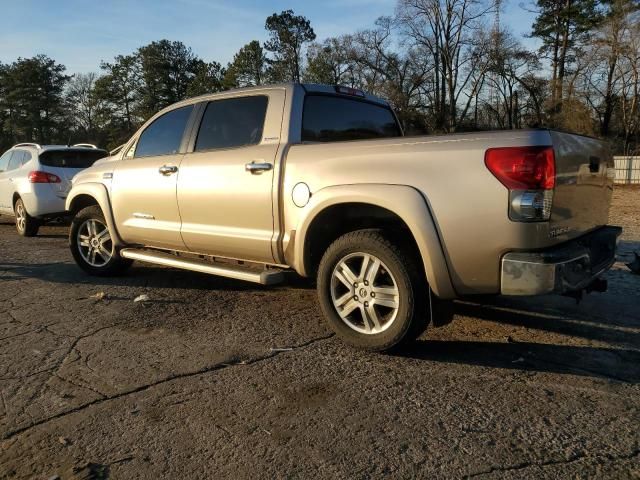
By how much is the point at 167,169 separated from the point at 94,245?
1757 millimetres

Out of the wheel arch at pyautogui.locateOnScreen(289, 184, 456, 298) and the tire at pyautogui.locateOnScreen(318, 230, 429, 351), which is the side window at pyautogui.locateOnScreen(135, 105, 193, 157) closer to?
the wheel arch at pyautogui.locateOnScreen(289, 184, 456, 298)

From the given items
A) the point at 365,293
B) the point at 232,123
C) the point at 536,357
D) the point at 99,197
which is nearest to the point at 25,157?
the point at 99,197

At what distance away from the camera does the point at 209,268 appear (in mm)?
4891

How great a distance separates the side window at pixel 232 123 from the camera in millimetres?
4652

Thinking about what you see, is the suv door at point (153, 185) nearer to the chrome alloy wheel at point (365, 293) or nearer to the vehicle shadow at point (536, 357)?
the chrome alloy wheel at point (365, 293)

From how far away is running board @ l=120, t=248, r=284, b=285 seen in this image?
14.3ft

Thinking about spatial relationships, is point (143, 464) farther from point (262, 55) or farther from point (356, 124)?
point (262, 55)

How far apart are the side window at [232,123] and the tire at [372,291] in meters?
1.36

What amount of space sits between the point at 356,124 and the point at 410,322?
2.20 meters

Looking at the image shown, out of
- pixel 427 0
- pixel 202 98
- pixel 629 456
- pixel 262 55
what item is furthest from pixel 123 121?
pixel 629 456

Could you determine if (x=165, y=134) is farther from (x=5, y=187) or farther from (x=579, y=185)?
(x=5, y=187)

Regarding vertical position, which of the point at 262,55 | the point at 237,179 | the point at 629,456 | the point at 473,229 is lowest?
the point at 629,456

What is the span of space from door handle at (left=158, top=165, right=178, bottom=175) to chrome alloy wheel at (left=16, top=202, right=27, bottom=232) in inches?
224

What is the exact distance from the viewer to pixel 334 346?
407 cm
